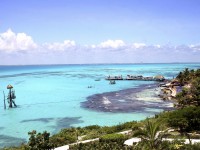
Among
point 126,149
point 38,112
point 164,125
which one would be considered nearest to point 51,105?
point 38,112

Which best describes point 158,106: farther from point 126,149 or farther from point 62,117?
point 126,149

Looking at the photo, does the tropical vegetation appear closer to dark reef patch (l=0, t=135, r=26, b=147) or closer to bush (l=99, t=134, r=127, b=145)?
bush (l=99, t=134, r=127, b=145)

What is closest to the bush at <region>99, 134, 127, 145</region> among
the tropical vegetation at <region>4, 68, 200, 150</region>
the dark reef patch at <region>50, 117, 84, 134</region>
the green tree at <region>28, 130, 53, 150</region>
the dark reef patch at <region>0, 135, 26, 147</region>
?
the tropical vegetation at <region>4, 68, 200, 150</region>

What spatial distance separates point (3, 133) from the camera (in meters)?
44.2

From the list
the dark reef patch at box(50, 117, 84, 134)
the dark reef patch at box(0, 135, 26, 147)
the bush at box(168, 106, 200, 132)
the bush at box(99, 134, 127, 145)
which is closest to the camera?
the bush at box(99, 134, 127, 145)

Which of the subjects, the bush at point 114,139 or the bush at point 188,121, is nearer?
the bush at point 114,139

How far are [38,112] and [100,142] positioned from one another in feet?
119

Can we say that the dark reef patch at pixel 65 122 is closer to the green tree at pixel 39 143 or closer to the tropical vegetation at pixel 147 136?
the tropical vegetation at pixel 147 136

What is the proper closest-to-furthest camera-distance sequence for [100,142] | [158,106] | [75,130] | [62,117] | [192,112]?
[100,142] < [192,112] < [75,130] < [62,117] < [158,106]

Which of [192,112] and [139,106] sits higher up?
[192,112]

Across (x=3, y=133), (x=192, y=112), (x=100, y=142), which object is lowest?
(x=3, y=133)

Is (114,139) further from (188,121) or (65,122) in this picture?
(65,122)

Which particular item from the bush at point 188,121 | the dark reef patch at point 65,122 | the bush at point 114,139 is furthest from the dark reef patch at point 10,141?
the bush at point 188,121

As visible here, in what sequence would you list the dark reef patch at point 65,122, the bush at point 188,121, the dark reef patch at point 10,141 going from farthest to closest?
the dark reef patch at point 65,122, the dark reef patch at point 10,141, the bush at point 188,121
